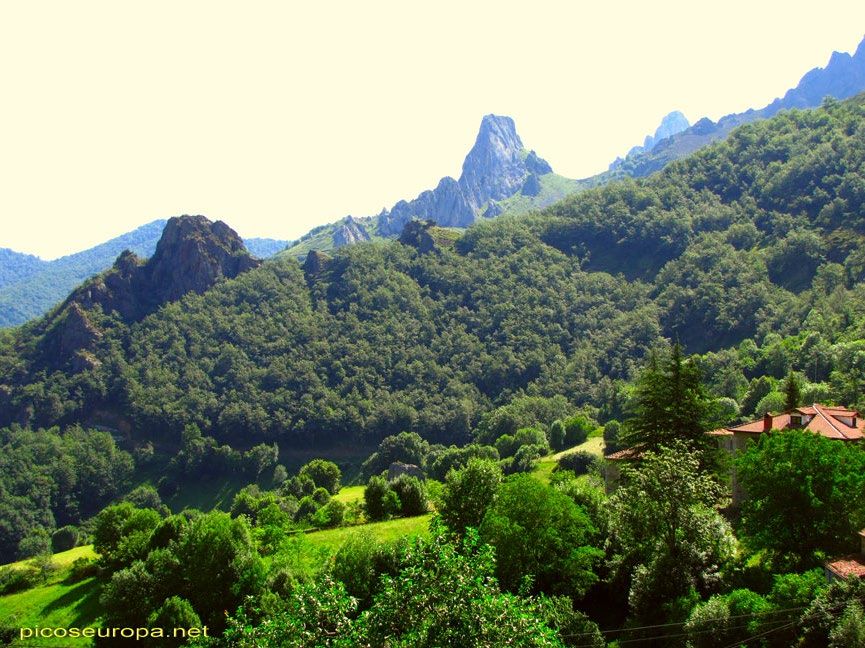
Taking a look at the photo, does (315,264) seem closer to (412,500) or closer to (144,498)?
(144,498)

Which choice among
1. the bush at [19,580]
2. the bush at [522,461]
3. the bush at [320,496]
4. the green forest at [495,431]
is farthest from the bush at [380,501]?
the bush at [522,461]

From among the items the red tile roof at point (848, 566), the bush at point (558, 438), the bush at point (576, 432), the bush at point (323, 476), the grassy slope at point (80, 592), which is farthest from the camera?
the bush at point (323, 476)

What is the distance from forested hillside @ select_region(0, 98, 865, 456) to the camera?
134750mm

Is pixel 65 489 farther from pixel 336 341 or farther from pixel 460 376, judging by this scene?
pixel 460 376

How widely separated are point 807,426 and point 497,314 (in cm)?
12564

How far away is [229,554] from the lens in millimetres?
35656

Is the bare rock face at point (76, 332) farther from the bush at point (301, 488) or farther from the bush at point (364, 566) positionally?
the bush at point (364, 566)

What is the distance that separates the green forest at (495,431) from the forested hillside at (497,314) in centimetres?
73

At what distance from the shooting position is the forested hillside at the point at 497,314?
5305 inches

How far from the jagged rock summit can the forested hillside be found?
19.0ft

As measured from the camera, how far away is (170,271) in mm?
185625

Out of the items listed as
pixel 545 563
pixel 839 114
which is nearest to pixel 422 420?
pixel 545 563

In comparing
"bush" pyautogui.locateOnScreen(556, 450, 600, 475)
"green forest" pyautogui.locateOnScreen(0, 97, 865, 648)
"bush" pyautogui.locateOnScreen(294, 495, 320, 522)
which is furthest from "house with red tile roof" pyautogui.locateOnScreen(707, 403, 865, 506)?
"bush" pyautogui.locateOnScreen(294, 495, 320, 522)

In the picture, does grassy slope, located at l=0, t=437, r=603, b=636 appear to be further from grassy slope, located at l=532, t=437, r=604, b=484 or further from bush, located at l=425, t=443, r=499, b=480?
bush, located at l=425, t=443, r=499, b=480
